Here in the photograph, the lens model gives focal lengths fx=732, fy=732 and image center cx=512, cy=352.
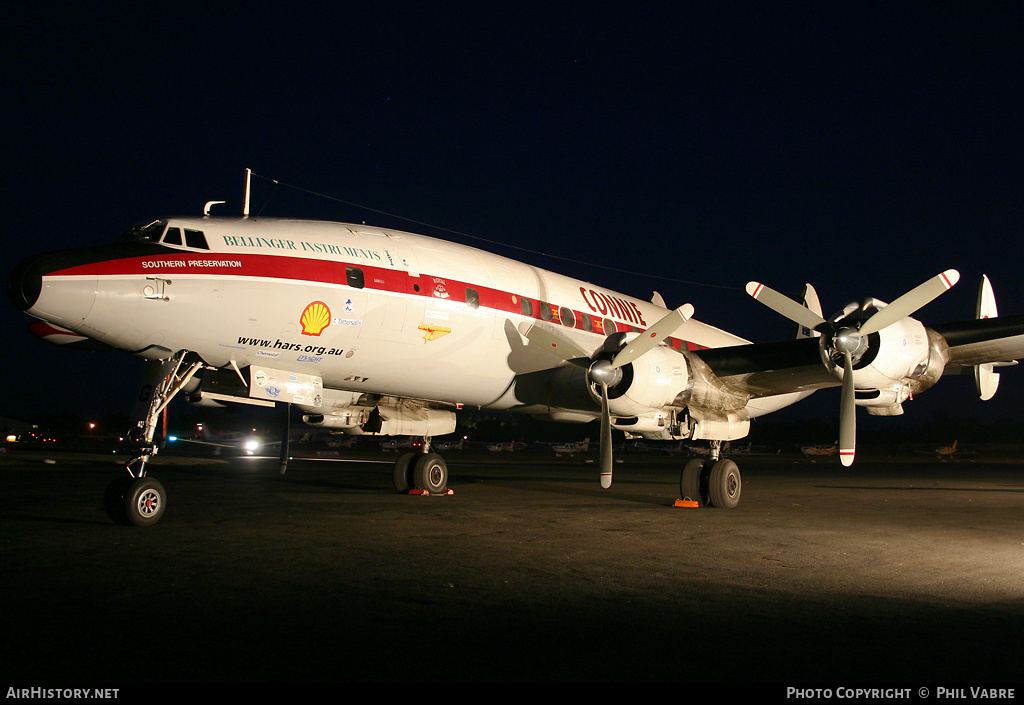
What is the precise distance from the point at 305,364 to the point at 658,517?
21.4ft

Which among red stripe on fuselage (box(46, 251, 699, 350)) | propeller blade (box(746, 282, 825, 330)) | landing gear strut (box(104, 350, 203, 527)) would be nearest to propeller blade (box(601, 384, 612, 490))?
red stripe on fuselage (box(46, 251, 699, 350))

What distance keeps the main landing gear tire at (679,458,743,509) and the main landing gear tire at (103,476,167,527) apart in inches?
377

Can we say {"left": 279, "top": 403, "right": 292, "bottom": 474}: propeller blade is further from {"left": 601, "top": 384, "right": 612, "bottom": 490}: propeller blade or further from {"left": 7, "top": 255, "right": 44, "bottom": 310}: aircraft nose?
{"left": 601, "top": 384, "right": 612, "bottom": 490}: propeller blade

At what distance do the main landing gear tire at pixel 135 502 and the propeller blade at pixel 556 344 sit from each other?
6469 mm

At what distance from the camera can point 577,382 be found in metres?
13.6

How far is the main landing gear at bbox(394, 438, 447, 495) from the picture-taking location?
53.1 ft

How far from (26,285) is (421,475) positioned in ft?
29.7

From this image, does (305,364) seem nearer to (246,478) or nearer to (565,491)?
(565,491)

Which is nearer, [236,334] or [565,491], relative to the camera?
[236,334]

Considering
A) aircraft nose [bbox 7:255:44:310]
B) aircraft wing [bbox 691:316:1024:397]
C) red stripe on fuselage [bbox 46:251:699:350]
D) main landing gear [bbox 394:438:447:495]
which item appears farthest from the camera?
main landing gear [bbox 394:438:447:495]

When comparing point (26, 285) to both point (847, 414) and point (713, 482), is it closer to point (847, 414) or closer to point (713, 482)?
point (713, 482)

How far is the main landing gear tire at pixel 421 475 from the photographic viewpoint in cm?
1619

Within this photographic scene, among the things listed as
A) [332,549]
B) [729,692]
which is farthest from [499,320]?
[729,692]

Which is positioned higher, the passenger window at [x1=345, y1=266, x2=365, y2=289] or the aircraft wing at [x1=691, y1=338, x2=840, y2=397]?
the passenger window at [x1=345, y1=266, x2=365, y2=289]
